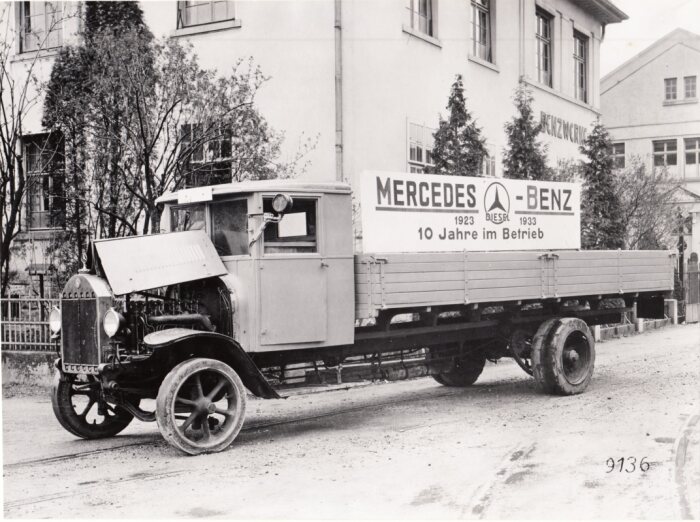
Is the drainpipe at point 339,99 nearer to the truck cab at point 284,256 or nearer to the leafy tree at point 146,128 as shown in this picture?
the leafy tree at point 146,128

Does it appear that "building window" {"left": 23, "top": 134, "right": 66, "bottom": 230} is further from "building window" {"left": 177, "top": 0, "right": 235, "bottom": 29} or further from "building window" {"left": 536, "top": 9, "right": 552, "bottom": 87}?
"building window" {"left": 536, "top": 9, "right": 552, "bottom": 87}

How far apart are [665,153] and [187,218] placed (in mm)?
16425

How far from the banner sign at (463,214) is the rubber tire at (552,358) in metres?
0.91

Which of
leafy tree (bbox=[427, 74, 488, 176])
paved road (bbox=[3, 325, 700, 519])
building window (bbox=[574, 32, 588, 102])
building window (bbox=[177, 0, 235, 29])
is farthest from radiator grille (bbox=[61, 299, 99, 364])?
building window (bbox=[574, 32, 588, 102])

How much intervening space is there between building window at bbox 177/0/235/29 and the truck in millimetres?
6053

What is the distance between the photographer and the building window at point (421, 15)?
13789mm

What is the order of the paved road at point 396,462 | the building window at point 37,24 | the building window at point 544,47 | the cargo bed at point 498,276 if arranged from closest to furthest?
1. the paved road at point 396,462
2. the cargo bed at point 498,276
3. the building window at point 37,24
4. the building window at point 544,47

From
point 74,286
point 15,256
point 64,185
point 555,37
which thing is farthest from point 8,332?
point 555,37

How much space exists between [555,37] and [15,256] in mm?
12702

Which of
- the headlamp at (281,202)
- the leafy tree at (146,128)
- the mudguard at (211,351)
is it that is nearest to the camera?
the mudguard at (211,351)

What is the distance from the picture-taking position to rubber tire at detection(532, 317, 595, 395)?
30.1 ft

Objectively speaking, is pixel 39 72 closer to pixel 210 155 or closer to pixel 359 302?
pixel 210 155

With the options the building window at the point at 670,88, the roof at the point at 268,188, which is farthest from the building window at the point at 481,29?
the roof at the point at 268,188

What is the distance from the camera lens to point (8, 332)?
A: 11086mm
